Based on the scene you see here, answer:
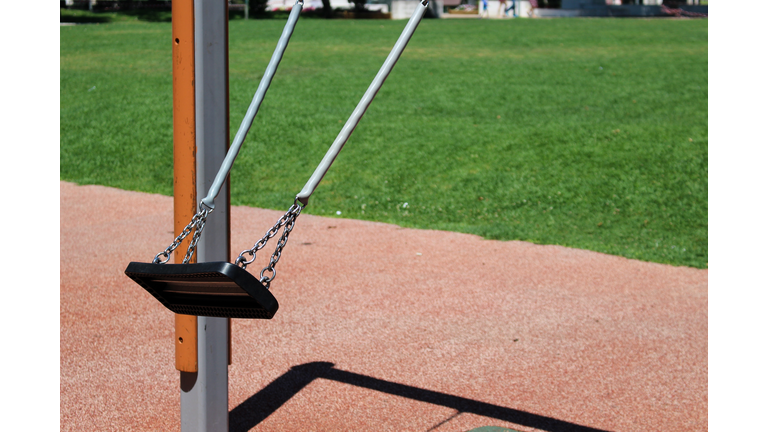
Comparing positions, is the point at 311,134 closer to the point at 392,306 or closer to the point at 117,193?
the point at 117,193

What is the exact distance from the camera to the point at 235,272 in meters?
2.40

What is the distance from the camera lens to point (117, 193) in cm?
1033

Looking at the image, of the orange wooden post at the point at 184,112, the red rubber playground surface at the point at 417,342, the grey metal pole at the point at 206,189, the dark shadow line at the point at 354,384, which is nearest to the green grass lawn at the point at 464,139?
the red rubber playground surface at the point at 417,342

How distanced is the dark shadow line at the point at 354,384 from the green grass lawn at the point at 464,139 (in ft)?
12.6

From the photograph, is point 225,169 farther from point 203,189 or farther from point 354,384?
point 354,384

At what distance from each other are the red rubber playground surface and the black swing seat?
141 cm

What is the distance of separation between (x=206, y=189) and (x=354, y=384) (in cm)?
176

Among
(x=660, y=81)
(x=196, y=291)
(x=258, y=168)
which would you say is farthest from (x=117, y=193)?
(x=660, y=81)

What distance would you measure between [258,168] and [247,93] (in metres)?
4.51

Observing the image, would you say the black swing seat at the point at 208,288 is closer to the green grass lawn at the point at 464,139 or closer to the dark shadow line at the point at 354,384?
the dark shadow line at the point at 354,384

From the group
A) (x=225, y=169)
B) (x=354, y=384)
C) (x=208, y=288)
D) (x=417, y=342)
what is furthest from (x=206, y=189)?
(x=417, y=342)

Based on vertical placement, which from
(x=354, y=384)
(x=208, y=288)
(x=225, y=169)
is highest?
(x=225, y=169)

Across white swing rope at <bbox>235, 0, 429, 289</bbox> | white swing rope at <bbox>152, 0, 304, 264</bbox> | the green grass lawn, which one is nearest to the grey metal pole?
white swing rope at <bbox>152, 0, 304, 264</bbox>

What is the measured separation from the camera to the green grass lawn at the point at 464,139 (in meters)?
9.08
